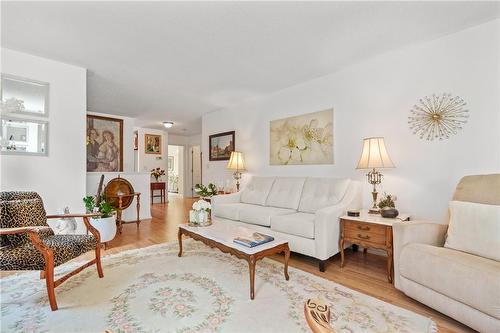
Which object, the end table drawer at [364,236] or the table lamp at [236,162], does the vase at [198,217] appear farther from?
the table lamp at [236,162]

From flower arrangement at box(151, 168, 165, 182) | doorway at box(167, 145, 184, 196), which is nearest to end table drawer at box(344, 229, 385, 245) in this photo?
flower arrangement at box(151, 168, 165, 182)

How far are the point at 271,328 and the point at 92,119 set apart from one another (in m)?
5.42

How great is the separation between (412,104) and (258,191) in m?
2.31

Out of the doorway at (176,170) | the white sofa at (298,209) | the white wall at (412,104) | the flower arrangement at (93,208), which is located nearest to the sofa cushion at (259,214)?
the white sofa at (298,209)

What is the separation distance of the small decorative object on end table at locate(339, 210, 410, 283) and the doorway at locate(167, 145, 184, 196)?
7669 millimetres

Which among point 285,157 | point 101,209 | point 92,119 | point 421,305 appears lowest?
point 421,305

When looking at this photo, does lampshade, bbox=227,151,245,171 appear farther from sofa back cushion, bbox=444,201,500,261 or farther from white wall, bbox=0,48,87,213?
sofa back cushion, bbox=444,201,500,261

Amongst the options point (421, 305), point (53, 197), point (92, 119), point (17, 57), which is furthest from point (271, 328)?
point (92, 119)

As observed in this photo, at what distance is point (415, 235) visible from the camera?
192 cm

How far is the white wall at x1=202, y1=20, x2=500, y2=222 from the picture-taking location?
89.3 inches

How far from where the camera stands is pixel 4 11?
2070 mm

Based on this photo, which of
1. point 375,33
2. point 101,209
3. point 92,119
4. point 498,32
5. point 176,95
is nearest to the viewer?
point 498,32

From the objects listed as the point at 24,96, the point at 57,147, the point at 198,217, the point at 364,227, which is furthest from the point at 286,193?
the point at 24,96

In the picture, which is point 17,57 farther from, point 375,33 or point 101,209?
point 375,33
